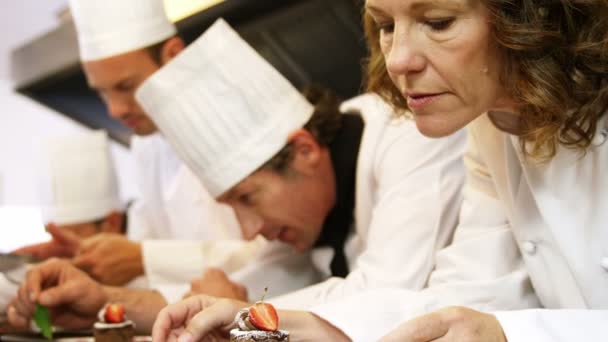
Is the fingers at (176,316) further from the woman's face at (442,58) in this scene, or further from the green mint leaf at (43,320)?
the green mint leaf at (43,320)

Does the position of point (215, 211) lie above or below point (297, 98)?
below

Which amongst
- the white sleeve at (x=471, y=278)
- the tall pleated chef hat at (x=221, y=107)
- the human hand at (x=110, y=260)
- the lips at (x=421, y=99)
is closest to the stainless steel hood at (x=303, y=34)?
the tall pleated chef hat at (x=221, y=107)

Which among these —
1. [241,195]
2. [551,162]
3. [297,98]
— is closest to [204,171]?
[241,195]

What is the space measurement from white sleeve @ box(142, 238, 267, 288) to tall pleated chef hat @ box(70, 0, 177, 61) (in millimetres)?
585

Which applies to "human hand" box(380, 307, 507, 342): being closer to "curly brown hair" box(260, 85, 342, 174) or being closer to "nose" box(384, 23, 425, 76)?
"nose" box(384, 23, 425, 76)

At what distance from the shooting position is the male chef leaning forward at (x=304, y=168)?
5.99 feet

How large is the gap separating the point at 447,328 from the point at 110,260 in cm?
153

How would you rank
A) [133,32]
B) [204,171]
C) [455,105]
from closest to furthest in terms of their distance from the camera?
[455,105] → [204,171] → [133,32]

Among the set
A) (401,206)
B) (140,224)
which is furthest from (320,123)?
(140,224)

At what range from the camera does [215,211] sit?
8.93ft

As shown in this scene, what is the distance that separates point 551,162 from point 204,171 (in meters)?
0.90

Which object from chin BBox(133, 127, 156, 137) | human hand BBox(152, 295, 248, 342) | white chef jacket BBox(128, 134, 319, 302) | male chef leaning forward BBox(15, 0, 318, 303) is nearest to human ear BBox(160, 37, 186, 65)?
male chef leaning forward BBox(15, 0, 318, 303)

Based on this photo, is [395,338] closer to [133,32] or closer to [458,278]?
[458,278]

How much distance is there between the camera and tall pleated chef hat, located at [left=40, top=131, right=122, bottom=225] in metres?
3.25
